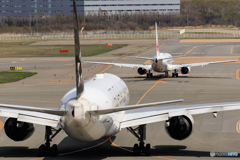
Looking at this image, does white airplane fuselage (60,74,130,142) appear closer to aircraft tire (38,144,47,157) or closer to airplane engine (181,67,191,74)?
aircraft tire (38,144,47,157)

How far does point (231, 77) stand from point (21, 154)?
4236 cm

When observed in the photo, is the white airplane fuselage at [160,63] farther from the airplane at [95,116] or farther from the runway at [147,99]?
the airplane at [95,116]

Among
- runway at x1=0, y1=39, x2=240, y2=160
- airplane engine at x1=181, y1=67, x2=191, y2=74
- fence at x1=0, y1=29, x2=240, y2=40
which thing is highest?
fence at x1=0, y1=29, x2=240, y2=40

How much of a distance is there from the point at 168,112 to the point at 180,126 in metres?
1.03

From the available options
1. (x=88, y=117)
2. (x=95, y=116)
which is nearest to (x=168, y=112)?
(x=95, y=116)

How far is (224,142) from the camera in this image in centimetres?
2523

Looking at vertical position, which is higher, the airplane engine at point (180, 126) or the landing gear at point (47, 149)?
the airplane engine at point (180, 126)

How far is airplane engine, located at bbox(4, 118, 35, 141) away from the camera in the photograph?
22.1 meters

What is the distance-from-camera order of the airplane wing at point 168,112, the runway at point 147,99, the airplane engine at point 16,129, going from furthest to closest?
the runway at point 147,99, the airplane engine at point 16,129, the airplane wing at point 168,112

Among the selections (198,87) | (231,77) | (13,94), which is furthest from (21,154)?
(231,77)

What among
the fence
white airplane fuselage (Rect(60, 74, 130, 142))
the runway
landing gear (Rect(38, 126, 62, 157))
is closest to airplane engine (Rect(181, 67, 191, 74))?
the runway

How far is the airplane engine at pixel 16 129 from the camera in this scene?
2212 centimetres

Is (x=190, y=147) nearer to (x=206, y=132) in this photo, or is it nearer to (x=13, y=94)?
(x=206, y=132)

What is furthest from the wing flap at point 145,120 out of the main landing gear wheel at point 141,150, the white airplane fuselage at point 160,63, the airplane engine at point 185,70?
the airplane engine at point 185,70
